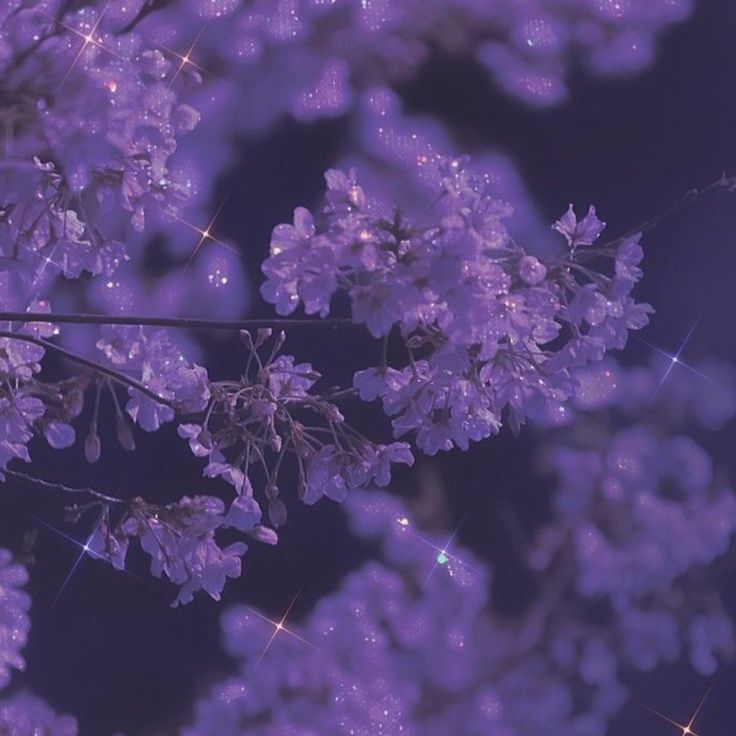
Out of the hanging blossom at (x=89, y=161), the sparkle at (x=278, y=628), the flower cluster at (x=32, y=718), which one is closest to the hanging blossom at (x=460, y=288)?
the hanging blossom at (x=89, y=161)

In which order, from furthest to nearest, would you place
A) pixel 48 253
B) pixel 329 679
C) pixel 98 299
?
pixel 329 679 → pixel 98 299 → pixel 48 253

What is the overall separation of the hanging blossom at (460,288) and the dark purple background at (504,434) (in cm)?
104

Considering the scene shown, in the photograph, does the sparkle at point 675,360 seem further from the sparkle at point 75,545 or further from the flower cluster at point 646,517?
the sparkle at point 75,545

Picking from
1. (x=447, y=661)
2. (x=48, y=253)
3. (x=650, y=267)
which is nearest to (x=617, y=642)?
(x=447, y=661)

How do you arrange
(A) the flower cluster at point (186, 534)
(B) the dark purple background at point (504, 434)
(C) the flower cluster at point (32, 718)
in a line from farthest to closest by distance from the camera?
1. (C) the flower cluster at point (32, 718)
2. (B) the dark purple background at point (504, 434)
3. (A) the flower cluster at point (186, 534)

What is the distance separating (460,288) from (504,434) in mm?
1238

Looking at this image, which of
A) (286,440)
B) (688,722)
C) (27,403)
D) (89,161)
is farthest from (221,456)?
(688,722)

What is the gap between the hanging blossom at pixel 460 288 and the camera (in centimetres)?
97

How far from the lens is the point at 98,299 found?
6.94 feet

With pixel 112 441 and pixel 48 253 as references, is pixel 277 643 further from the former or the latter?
pixel 48 253

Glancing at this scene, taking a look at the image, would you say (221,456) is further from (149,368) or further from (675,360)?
(675,360)

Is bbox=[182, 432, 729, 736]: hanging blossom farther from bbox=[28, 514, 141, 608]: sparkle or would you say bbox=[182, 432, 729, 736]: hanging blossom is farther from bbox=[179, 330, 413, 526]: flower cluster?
bbox=[179, 330, 413, 526]: flower cluster

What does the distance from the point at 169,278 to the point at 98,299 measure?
0.46 ft

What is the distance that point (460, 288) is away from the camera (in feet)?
3.20
